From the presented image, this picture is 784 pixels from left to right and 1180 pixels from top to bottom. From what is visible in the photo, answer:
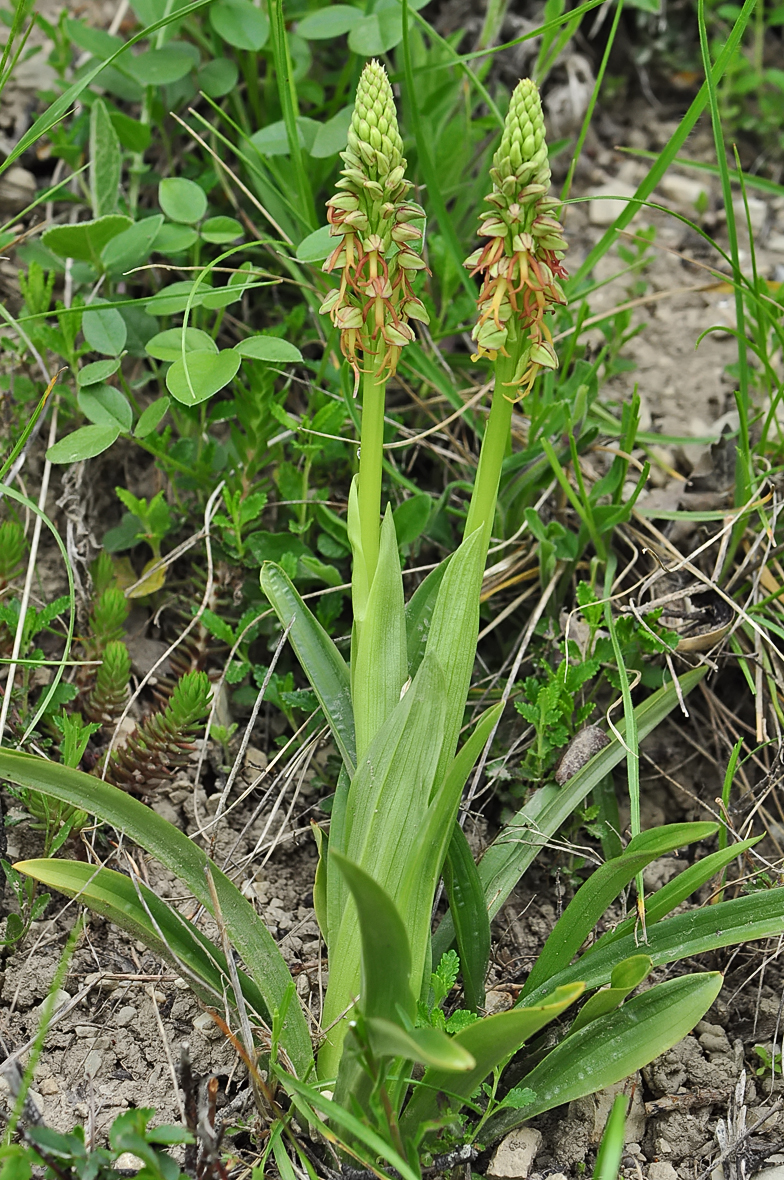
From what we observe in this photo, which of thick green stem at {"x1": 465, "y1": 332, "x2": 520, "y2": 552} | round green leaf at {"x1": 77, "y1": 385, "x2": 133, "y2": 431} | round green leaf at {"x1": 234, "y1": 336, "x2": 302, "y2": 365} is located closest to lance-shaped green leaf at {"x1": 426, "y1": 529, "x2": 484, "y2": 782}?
thick green stem at {"x1": 465, "y1": 332, "x2": 520, "y2": 552}

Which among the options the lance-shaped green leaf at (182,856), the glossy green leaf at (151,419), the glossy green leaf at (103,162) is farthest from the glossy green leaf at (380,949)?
the glossy green leaf at (103,162)

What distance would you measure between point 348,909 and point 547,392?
144cm

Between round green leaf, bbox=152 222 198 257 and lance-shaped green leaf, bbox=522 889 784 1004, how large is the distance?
1871 millimetres

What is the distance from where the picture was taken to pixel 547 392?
251 cm

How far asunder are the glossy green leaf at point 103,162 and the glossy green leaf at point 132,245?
7.8 inches

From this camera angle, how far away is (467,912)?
1.76m

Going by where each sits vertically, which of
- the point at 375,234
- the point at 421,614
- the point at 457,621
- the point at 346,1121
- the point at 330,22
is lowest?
the point at 346,1121

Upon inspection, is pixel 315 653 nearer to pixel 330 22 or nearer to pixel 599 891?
pixel 599 891

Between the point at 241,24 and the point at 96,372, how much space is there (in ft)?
3.56

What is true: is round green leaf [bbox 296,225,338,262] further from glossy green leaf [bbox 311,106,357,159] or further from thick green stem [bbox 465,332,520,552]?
thick green stem [bbox 465,332,520,552]

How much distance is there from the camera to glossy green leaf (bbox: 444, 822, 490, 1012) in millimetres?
1755

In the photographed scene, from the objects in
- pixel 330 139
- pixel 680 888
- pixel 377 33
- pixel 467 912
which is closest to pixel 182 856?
pixel 467 912

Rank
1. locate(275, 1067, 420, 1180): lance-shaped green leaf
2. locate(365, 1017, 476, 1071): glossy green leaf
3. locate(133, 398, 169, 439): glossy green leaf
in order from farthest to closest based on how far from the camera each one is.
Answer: locate(133, 398, 169, 439): glossy green leaf < locate(275, 1067, 420, 1180): lance-shaped green leaf < locate(365, 1017, 476, 1071): glossy green leaf

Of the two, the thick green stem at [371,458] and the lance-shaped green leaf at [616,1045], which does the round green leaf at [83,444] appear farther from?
the lance-shaped green leaf at [616,1045]
